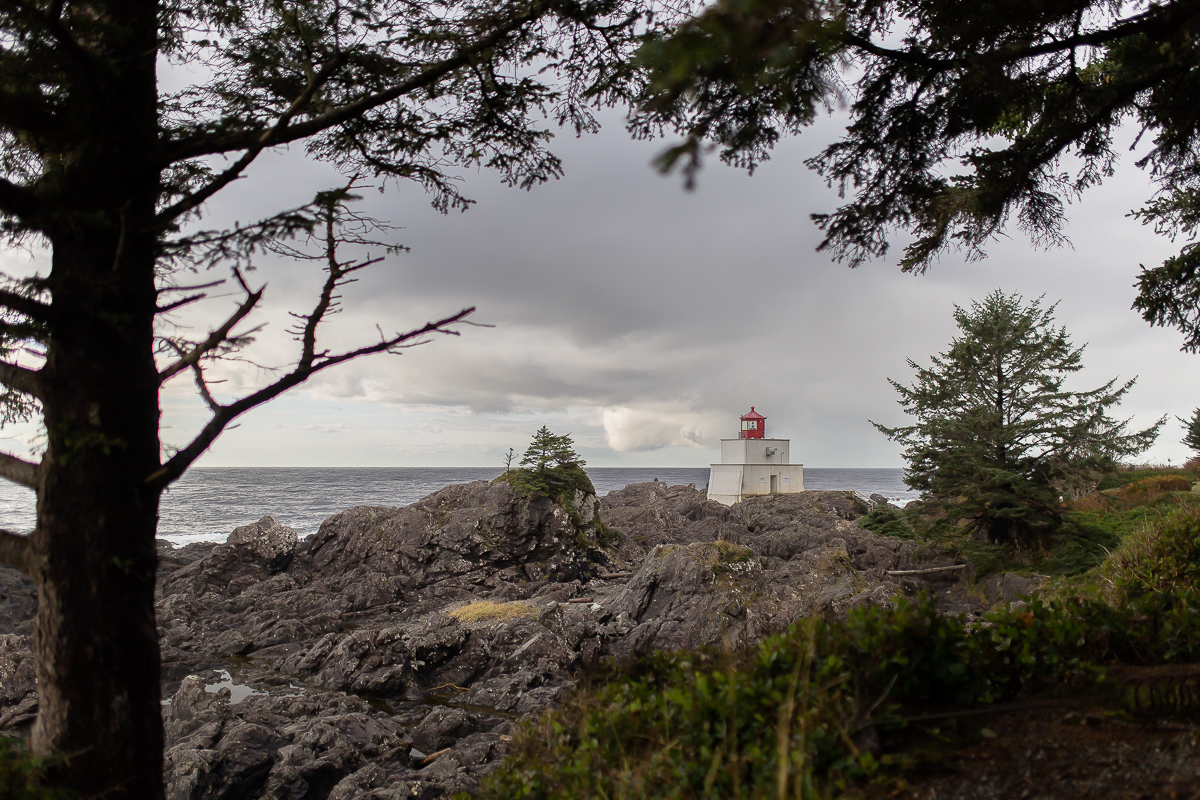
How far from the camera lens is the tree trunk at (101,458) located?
411 cm

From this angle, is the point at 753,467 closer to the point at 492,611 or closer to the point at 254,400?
the point at 492,611

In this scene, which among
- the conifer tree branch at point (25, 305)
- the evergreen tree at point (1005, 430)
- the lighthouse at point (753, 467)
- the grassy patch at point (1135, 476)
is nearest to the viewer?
the conifer tree branch at point (25, 305)

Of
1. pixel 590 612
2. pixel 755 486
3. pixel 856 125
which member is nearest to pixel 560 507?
pixel 590 612

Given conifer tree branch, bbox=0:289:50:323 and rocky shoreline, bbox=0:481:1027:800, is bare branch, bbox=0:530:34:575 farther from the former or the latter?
rocky shoreline, bbox=0:481:1027:800

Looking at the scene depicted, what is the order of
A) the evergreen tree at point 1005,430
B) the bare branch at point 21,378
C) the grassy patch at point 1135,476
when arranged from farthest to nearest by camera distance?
the grassy patch at point 1135,476 < the evergreen tree at point 1005,430 < the bare branch at point 21,378

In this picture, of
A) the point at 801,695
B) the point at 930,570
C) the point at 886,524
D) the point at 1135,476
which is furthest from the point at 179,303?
the point at 1135,476

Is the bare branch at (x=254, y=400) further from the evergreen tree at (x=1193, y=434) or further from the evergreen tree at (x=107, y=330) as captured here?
the evergreen tree at (x=1193, y=434)

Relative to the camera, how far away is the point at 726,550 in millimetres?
12125

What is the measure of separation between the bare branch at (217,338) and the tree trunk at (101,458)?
0.39 meters

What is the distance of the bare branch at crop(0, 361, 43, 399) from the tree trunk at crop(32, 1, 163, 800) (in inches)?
3.7

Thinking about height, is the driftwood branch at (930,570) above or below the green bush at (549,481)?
below

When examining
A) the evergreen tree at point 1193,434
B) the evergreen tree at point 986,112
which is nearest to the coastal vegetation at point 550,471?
the evergreen tree at point 986,112

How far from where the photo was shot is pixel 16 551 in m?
4.35

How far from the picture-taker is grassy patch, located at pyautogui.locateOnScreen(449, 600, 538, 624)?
45.8 feet
